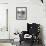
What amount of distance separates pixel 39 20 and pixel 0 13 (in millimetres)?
1268

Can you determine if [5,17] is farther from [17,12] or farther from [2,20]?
[17,12]

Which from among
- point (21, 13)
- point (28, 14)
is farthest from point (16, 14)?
point (28, 14)

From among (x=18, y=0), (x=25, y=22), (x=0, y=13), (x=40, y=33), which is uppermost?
(x=18, y=0)

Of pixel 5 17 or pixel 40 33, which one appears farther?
pixel 5 17

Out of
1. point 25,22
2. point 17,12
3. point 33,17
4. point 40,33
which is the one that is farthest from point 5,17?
point 40,33

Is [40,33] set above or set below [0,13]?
below

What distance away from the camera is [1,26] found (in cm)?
351

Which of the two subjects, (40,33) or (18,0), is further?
(18,0)

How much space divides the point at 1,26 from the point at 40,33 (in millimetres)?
1253

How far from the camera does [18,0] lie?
3.54 m

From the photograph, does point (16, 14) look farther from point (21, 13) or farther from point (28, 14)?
point (28, 14)

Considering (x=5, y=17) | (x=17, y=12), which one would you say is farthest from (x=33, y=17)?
(x=5, y=17)

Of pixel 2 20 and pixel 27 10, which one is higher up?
pixel 27 10

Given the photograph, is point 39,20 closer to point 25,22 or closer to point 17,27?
point 25,22
